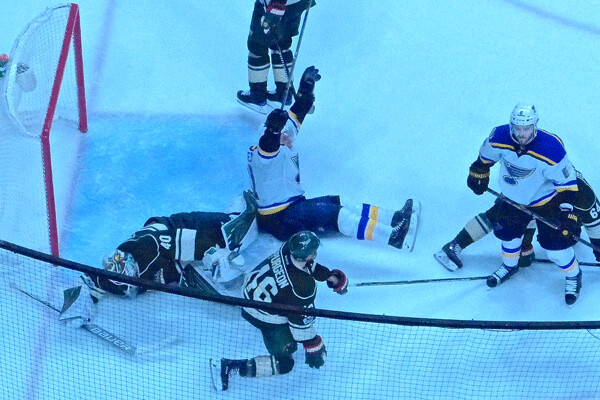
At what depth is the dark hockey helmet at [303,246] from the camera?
331 centimetres

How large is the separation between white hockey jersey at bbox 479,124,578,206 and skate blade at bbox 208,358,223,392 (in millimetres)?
1418

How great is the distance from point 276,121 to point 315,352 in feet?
3.28

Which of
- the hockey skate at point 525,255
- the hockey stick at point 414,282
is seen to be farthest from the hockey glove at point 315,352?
the hockey skate at point 525,255

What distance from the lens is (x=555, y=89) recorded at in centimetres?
511

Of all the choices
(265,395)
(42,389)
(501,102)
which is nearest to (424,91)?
(501,102)

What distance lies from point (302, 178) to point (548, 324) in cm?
196

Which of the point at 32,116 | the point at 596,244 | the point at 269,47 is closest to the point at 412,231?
the point at 596,244

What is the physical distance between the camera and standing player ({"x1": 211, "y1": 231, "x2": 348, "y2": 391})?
3.36 m

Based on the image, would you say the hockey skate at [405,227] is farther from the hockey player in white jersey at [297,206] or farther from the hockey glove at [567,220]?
the hockey glove at [567,220]

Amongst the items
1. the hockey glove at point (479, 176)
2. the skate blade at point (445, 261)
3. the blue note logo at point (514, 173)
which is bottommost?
the skate blade at point (445, 261)

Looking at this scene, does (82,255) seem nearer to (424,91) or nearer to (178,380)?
(178,380)

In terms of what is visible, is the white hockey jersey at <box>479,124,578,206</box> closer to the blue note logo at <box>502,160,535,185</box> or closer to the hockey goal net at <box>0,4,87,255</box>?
the blue note logo at <box>502,160,535,185</box>

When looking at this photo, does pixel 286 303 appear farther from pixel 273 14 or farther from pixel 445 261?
pixel 273 14

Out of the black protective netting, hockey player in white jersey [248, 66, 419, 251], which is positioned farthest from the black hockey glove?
the black protective netting
